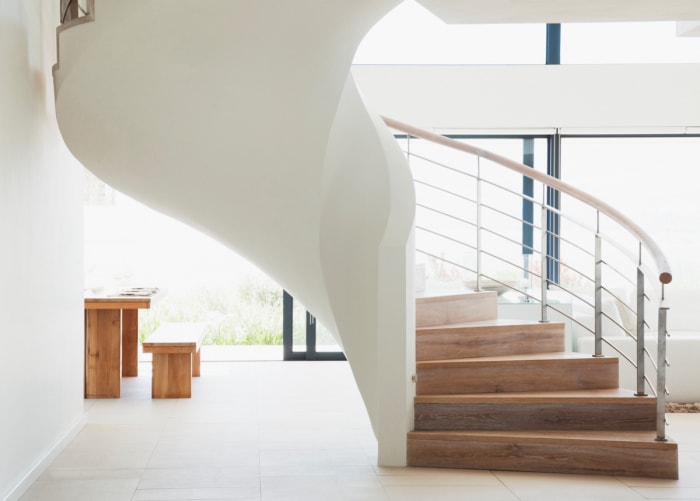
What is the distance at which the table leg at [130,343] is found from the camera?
7.29m

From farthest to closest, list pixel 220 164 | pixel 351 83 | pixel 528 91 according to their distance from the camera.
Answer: pixel 528 91, pixel 351 83, pixel 220 164

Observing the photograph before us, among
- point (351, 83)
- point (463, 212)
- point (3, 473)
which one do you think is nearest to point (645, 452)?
point (351, 83)

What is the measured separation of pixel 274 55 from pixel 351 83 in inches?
31.8

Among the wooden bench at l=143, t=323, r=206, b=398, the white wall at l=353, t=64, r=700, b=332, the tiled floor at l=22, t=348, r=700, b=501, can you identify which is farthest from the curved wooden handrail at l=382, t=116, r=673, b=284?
the white wall at l=353, t=64, r=700, b=332

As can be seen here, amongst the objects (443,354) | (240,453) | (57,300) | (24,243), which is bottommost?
(240,453)

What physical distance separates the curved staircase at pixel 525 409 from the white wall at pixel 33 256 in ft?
6.37

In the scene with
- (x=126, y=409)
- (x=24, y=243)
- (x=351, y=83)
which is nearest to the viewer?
(x=24, y=243)

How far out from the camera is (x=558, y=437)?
4348mm

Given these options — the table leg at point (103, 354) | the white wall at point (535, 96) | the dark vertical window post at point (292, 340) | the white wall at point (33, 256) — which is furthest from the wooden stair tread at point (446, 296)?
the dark vertical window post at point (292, 340)

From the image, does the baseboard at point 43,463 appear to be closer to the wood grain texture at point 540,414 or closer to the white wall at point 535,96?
the wood grain texture at point 540,414

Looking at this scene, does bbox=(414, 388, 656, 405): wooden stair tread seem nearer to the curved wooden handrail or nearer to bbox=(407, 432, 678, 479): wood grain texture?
bbox=(407, 432, 678, 479): wood grain texture

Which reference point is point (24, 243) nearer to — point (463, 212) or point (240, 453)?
point (240, 453)

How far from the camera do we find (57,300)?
4.82 m

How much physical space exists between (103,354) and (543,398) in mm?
3437
